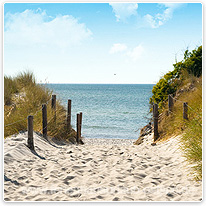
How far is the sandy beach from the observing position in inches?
180

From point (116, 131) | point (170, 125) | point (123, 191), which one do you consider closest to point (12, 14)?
Answer: point (123, 191)

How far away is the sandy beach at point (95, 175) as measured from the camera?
4582 mm

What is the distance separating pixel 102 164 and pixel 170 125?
3771mm

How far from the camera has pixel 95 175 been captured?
18.7ft

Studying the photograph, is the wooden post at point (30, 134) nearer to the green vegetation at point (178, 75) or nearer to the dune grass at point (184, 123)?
the dune grass at point (184, 123)

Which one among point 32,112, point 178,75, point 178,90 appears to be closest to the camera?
point 32,112

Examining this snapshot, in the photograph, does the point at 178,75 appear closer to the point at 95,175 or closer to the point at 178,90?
the point at 178,90

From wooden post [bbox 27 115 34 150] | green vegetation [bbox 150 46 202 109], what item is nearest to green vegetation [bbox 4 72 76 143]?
wooden post [bbox 27 115 34 150]

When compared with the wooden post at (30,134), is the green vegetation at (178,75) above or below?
above

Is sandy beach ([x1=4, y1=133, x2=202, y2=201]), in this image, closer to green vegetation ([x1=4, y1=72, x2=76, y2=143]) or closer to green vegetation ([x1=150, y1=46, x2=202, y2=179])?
green vegetation ([x1=4, y1=72, x2=76, y2=143])

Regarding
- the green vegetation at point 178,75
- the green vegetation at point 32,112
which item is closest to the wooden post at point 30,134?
the green vegetation at point 32,112

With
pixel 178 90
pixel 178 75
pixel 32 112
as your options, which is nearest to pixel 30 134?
pixel 32 112

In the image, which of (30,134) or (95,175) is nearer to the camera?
(95,175)

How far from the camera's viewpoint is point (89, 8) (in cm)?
561
